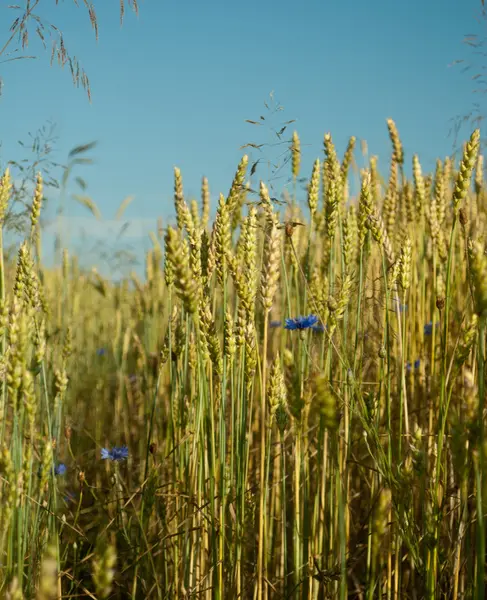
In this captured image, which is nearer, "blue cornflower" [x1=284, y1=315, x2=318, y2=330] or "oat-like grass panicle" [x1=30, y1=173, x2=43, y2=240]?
"oat-like grass panicle" [x1=30, y1=173, x2=43, y2=240]

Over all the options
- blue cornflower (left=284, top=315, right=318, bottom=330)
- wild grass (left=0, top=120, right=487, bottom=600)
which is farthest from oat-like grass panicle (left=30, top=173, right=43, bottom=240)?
blue cornflower (left=284, top=315, right=318, bottom=330)

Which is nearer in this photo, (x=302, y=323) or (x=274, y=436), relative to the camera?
(x=302, y=323)

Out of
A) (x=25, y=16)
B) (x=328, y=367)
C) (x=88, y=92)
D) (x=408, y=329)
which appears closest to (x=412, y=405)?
(x=408, y=329)

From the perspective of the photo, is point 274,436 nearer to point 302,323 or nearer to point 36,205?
point 302,323

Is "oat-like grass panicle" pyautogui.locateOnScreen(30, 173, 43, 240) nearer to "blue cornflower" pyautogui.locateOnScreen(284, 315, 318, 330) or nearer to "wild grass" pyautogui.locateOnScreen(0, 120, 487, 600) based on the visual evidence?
"wild grass" pyautogui.locateOnScreen(0, 120, 487, 600)

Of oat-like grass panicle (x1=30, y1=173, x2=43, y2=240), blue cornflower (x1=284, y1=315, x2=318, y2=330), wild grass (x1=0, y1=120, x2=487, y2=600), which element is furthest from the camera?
blue cornflower (x1=284, y1=315, x2=318, y2=330)

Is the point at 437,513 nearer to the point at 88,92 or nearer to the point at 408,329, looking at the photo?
the point at 408,329

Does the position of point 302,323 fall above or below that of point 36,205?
below

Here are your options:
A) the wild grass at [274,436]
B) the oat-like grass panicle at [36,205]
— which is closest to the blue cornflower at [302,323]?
the wild grass at [274,436]

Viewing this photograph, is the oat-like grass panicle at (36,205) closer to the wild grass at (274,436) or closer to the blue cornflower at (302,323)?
the wild grass at (274,436)

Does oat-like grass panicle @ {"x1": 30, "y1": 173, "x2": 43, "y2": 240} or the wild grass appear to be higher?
oat-like grass panicle @ {"x1": 30, "y1": 173, "x2": 43, "y2": 240}

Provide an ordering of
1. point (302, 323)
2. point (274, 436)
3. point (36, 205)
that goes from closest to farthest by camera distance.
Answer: point (36, 205), point (302, 323), point (274, 436)

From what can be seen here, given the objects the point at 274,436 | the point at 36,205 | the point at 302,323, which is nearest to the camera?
the point at 36,205

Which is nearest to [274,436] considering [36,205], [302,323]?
[302,323]
